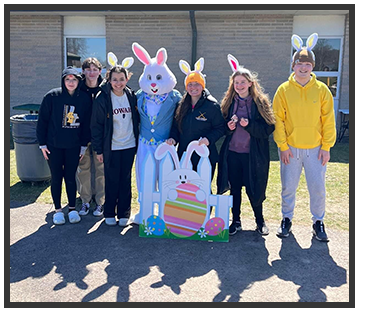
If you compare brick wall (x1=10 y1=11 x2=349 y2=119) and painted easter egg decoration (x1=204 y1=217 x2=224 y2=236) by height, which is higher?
brick wall (x1=10 y1=11 x2=349 y2=119)

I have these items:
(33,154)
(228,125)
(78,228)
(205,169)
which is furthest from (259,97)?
(33,154)

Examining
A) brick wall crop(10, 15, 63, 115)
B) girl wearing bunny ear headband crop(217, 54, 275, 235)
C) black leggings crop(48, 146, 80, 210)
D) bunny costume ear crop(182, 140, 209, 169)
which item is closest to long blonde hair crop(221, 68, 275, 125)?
girl wearing bunny ear headband crop(217, 54, 275, 235)

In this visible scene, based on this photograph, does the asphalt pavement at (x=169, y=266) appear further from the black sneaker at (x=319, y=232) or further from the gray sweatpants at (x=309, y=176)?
the gray sweatpants at (x=309, y=176)

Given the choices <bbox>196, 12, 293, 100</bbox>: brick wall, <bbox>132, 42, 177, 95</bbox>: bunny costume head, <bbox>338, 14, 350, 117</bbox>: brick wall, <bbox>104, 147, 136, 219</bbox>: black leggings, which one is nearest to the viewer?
<bbox>132, 42, 177, 95</bbox>: bunny costume head

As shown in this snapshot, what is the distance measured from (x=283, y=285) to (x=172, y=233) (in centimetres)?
→ 135

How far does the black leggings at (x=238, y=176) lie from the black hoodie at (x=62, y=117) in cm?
179

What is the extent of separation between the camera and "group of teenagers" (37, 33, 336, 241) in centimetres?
393

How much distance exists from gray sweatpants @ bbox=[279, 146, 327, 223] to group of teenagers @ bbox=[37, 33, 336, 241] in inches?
0.4

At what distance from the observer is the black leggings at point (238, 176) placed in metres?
4.08

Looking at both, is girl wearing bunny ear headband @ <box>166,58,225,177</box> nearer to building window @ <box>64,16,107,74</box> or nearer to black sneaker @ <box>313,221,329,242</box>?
black sneaker @ <box>313,221,329,242</box>

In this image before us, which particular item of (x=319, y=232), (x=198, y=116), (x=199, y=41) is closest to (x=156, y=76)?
(x=198, y=116)

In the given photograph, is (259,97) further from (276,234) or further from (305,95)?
(276,234)

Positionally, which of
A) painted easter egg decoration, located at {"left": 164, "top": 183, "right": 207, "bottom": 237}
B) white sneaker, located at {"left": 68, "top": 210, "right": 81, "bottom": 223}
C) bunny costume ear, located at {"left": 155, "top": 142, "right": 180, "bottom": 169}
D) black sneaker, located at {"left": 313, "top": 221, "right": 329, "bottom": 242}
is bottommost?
black sneaker, located at {"left": 313, "top": 221, "right": 329, "bottom": 242}

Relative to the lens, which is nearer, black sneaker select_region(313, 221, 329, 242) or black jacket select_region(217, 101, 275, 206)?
black jacket select_region(217, 101, 275, 206)
